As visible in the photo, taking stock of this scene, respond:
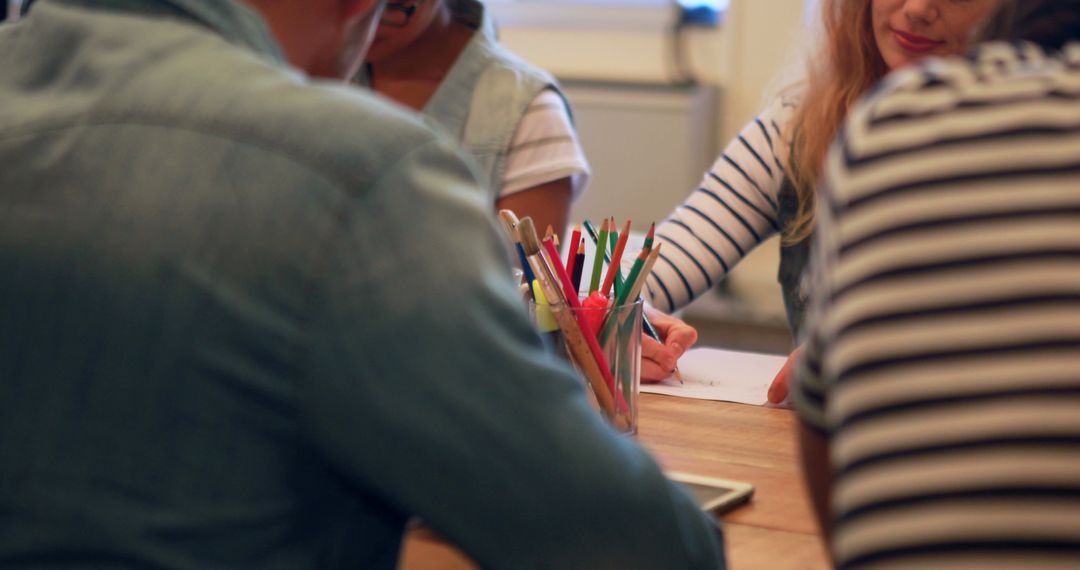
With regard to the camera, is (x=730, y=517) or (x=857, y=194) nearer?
(x=857, y=194)

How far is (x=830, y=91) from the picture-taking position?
6.32 ft

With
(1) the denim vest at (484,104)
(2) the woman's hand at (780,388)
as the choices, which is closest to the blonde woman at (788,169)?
(1) the denim vest at (484,104)

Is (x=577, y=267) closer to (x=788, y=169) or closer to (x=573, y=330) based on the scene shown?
(x=573, y=330)

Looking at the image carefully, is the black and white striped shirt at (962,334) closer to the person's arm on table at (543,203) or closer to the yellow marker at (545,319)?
the yellow marker at (545,319)

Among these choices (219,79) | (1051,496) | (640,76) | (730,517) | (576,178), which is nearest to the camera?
(1051,496)

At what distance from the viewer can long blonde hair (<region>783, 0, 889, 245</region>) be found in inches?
75.2

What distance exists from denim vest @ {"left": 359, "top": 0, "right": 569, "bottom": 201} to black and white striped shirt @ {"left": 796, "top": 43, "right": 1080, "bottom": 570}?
1316mm

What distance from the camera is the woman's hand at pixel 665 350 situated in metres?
1.50

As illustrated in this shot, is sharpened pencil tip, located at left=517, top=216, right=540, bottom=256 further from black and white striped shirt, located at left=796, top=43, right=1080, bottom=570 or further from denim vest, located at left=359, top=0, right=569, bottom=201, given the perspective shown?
denim vest, located at left=359, top=0, right=569, bottom=201

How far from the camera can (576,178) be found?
2.04m

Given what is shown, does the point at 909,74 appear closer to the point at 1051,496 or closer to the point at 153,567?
the point at 1051,496

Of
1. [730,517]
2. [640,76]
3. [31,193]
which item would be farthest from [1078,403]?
[640,76]

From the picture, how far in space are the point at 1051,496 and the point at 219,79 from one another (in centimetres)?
51

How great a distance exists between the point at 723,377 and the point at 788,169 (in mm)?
521
